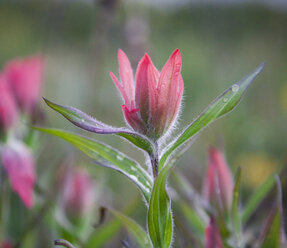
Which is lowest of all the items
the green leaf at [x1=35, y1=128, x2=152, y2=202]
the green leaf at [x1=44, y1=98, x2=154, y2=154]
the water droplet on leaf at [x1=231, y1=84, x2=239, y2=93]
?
the green leaf at [x1=35, y1=128, x2=152, y2=202]

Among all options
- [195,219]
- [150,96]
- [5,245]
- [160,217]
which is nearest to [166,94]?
[150,96]

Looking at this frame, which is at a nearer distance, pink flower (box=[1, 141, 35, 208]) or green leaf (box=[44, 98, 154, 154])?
green leaf (box=[44, 98, 154, 154])

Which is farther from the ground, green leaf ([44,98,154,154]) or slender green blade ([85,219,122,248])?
green leaf ([44,98,154,154])

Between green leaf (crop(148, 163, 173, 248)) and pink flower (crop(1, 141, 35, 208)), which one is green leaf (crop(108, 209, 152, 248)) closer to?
green leaf (crop(148, 163, 173, 248))

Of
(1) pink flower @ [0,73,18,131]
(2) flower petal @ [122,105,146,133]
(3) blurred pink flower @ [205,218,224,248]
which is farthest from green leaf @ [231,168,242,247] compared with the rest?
(1) pink flower @ [0,73,18,131]

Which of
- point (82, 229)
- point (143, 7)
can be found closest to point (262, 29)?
point (143, 7)

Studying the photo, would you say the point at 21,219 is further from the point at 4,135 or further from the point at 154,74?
the point at 154,74

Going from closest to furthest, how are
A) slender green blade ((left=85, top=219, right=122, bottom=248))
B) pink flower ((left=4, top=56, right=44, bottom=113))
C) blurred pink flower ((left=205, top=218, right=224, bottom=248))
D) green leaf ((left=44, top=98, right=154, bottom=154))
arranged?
green leaf ((left=44, top=98, right=154, bottom=154)) < blurred pink flower ((left=205, top=218, right=224, bottom=248)) < slender green blade ((left=85, top=219, right=122, bottom=248)) < pink flower ((left=4, top=56, right=44, bottom=113))
